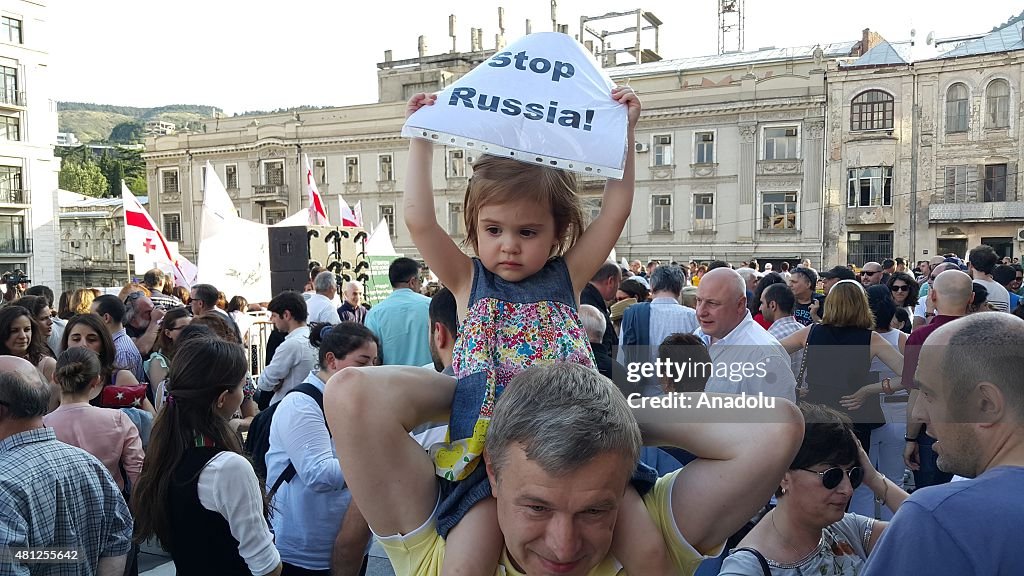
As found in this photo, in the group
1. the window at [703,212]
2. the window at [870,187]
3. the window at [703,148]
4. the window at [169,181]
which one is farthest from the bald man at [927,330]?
the window at [169,181]

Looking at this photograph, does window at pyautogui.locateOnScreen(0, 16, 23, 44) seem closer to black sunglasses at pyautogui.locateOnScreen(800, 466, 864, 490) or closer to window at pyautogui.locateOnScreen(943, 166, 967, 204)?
window at pyautogui.locateOnScreen(943, 166, 967, 204)

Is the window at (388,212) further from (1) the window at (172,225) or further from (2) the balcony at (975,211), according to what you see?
(2) the balcony at (975,211)

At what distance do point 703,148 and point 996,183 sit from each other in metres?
12.5

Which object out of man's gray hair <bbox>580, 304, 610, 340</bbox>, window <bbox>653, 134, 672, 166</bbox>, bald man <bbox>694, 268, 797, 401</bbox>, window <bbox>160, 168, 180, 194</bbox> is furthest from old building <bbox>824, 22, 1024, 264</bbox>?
window <bbox>160, 168, 180, 194</bbox>

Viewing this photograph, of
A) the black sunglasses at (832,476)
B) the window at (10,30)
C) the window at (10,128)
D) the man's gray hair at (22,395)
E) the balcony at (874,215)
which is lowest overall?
the black sunglasses at (832,476)

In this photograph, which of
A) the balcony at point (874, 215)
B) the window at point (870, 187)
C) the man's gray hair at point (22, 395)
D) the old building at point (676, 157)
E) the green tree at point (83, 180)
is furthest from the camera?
the green tree at point (83, 180)

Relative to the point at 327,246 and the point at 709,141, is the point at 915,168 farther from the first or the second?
the point at 327,246

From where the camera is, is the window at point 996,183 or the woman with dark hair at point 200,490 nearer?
the woman with dark hair at point 200,490

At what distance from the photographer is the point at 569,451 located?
150 cm

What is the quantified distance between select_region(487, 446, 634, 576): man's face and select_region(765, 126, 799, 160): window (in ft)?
119

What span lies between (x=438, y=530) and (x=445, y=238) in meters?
0.82

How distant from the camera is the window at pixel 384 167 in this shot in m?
42.0

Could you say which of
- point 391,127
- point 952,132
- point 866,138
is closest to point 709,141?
point 866,138

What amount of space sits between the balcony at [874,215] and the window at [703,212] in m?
6.42
